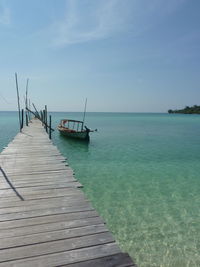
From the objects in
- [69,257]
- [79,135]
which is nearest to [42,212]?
[69,257]

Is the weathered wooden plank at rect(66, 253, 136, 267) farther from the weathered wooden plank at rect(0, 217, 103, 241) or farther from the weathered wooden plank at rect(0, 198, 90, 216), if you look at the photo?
the weathered wooden plank at rect(0, 198, 90, 216)

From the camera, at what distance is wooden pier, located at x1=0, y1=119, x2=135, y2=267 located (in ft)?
9.97

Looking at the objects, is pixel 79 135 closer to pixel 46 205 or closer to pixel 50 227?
pixel 46 205

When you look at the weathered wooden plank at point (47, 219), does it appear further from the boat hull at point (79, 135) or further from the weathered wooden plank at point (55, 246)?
the boat hull at point (79, 135)

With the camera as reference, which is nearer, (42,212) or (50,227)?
(50,227)

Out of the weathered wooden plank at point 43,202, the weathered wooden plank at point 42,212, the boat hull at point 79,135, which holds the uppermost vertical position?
the weathered wooden plank at point 42,212

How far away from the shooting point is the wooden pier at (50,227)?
3.04 m

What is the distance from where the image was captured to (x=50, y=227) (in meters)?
3.79

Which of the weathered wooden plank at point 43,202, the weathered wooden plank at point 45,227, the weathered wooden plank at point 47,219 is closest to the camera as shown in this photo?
the weathered wooden plank at point 45,227

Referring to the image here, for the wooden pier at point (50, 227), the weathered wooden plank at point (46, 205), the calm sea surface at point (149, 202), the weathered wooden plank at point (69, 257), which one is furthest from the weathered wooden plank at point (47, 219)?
the calm sea surface at point (149, 202)

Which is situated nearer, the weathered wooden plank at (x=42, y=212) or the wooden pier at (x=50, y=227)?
the wooden pier at (x=50, y=227)

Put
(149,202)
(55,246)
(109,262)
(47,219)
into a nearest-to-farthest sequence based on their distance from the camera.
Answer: (109,262)
(55,246)
(47,219)
(149,202)

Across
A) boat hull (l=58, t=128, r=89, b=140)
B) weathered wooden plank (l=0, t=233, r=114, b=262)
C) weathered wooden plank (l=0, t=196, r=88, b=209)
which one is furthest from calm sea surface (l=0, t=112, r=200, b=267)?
boat hull (l=58, t=128, r=89, b=140)

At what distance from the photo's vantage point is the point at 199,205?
8211 millimetres
